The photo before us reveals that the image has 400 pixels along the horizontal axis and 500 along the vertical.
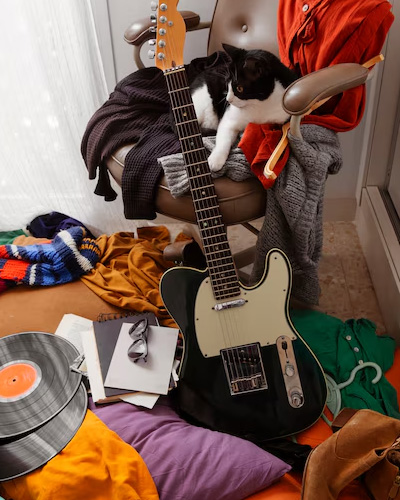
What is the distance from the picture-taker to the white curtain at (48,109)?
1.69 metres

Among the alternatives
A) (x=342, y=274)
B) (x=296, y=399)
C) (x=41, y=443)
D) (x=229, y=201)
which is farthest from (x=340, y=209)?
(x=41, y=443)

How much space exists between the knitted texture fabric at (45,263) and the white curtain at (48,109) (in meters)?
0.30

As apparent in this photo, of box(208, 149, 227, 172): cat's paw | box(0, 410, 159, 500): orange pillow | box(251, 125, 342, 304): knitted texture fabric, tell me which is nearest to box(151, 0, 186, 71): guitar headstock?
box(208, 149, 227, 172): cat's paw

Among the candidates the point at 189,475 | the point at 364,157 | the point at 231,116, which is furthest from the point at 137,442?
the point at 364,157

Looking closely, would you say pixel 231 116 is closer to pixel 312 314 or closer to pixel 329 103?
pixel 329 103

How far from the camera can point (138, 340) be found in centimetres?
145

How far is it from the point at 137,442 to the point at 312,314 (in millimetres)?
637

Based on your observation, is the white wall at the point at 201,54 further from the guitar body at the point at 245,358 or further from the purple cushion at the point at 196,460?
the purple cushion at the point at 196,460

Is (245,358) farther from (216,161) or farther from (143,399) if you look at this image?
(216,161)

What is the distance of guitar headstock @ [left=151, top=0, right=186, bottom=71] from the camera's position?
129 centimetres

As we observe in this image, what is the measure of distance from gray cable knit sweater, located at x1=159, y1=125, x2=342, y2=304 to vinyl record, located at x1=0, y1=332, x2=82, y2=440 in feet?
1.75

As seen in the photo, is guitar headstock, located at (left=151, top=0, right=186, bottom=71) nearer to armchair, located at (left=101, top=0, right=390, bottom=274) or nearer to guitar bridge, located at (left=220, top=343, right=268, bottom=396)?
armchair, located at (left=101, top=0, right=390, bottom=274)

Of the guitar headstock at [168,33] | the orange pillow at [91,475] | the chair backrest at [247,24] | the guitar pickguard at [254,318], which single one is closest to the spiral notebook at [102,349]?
the orange pillow at [91,475]

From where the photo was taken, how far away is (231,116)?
4.51 feet
